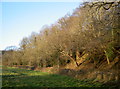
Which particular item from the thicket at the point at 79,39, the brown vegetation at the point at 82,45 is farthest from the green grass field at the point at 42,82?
the thicket at the point at 79,39

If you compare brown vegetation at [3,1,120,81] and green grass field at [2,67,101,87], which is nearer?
green grass field at [2,67,101,87]

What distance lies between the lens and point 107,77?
10789 mm

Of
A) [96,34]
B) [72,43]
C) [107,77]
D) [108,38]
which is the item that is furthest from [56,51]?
[107,77]

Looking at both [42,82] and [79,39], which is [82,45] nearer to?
[79,39]

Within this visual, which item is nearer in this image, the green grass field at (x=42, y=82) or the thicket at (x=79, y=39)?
the green grass field at (x=42, y=82)

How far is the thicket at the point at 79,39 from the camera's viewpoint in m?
11.7

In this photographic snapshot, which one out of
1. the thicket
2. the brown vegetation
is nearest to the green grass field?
the brown vegetation

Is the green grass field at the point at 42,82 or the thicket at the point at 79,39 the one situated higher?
the thicket at the point at 79,39

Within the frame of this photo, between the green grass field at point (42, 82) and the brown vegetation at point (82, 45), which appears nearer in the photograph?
the green grass field at point (42, 82)

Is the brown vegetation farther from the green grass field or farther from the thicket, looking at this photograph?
the green grass field

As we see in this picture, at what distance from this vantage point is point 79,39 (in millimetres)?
21766

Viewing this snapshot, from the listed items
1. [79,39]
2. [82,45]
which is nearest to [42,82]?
[79,39]

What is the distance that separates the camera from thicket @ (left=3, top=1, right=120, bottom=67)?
11738 mm

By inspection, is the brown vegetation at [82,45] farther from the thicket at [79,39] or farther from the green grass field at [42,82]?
the green grass field at [42,82]
